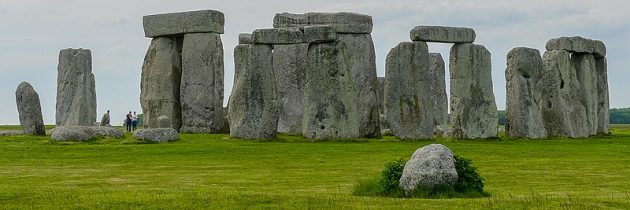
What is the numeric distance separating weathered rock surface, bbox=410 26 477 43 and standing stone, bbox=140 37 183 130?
10909 millimetres

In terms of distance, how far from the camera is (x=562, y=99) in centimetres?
4681

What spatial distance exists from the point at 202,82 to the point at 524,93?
1263 centimetres

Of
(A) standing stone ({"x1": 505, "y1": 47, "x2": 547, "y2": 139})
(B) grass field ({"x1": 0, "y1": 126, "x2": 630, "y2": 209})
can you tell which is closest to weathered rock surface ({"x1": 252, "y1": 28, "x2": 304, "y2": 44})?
(B) grass field ({"x1": 0, "y1": 126, "x2": 630, "y2": 209})

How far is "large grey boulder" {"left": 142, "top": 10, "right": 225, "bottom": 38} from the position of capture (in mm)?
46375

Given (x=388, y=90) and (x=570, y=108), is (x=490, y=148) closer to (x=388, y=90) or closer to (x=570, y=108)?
(x=388, y=90)

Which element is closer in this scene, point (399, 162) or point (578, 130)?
point (399, 162)

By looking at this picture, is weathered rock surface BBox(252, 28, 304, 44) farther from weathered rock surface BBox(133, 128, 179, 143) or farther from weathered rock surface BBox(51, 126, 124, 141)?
weathered rock surface BBox(51, 126, 124, 141)

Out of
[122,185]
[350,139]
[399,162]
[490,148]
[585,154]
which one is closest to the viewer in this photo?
[399,162]

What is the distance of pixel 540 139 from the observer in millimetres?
43594

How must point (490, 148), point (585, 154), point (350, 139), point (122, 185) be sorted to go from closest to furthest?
point (122, 185) → point (585, 154) → point (490, 148) → point (350, 139)

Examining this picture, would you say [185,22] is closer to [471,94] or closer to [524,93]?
[471,94]

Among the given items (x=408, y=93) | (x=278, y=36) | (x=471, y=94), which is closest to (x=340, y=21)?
(x=408, y=93)

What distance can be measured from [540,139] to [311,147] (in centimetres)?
1136

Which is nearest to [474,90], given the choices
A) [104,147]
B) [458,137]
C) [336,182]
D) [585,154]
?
[458,137]
